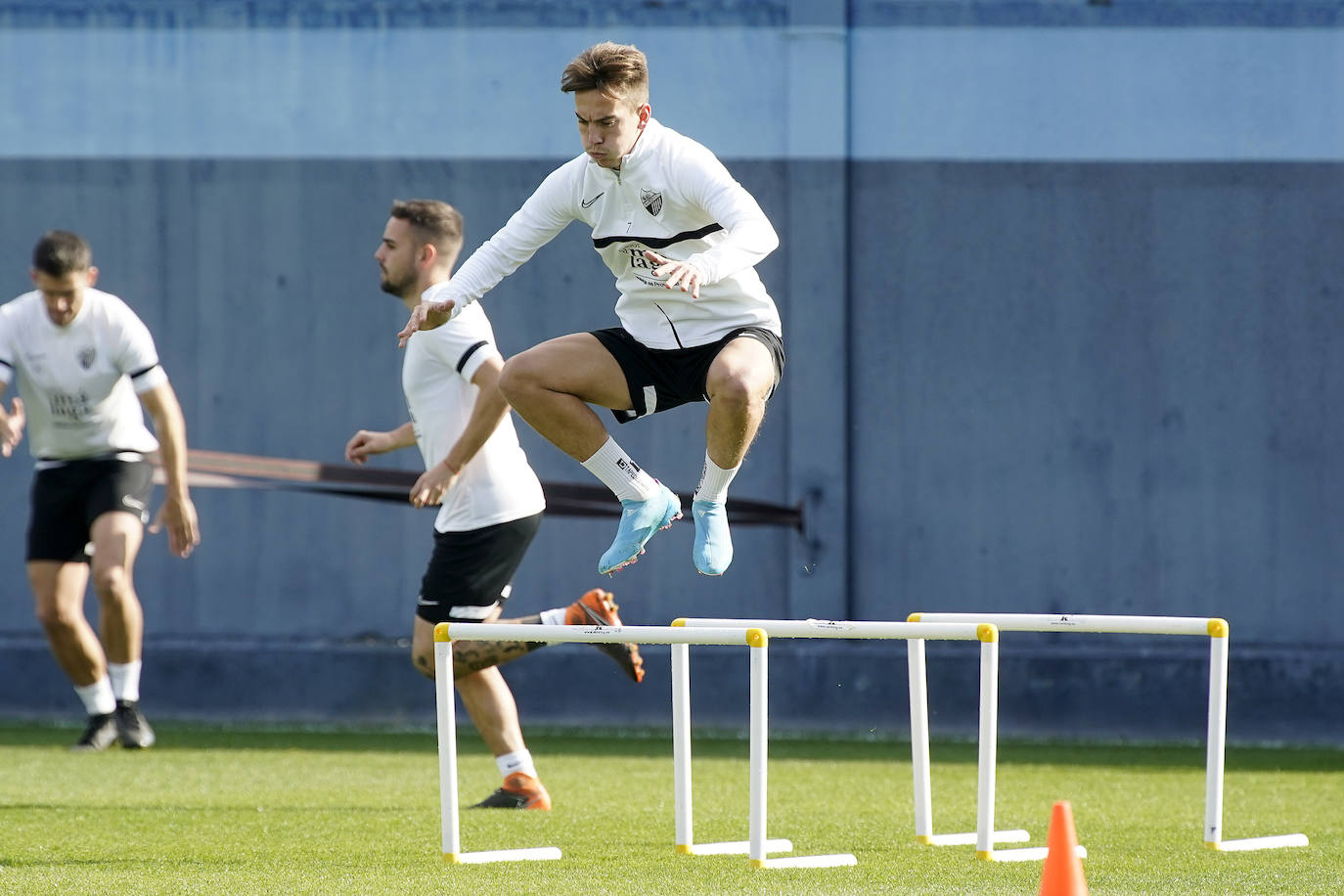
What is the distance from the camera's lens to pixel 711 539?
4.94 meters

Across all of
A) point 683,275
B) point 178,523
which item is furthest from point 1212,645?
point 178,523

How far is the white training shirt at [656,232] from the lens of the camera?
470 cm

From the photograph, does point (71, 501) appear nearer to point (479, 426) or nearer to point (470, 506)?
point (470, 506)

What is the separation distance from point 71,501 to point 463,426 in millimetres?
2488

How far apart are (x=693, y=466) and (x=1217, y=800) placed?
486 cm

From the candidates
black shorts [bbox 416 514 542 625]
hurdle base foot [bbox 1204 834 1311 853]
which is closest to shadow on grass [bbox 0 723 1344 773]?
black shorts [bbox 416 514 542 625]

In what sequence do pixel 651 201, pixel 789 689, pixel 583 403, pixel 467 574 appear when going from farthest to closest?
pixel 789 689 < pixel 467 574 < pixel 583 403 < pixel 651 201

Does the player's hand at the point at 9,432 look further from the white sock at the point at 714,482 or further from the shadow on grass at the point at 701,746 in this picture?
the white sock at the point at 714,482

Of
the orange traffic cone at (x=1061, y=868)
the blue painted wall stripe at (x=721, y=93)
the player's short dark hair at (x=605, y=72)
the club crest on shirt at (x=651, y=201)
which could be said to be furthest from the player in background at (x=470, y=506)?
the blue painted wall stripe at (x=721, y=93)

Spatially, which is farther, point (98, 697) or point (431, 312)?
point (98, 697)

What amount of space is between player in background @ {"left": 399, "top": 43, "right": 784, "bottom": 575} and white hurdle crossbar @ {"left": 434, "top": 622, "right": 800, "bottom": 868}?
28 cm

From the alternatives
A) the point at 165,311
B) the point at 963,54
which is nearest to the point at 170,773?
the point at 165,311

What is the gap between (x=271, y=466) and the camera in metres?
9.10

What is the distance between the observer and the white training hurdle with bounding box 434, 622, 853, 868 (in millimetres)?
4535
